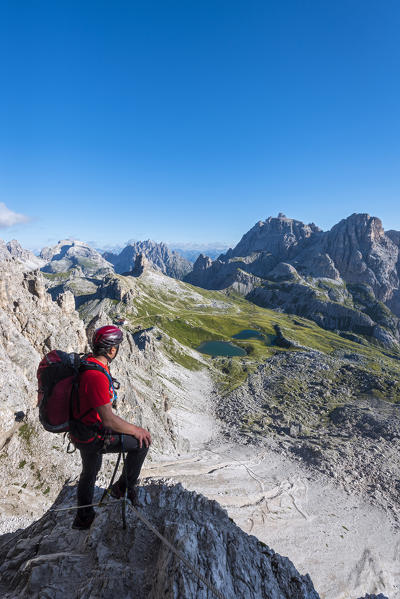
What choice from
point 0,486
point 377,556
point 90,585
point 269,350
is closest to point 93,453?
point 90,585

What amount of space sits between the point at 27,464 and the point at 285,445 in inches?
2201

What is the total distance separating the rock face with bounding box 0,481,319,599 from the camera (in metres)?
7.89

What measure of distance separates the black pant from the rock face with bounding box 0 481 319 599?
1.36 metres

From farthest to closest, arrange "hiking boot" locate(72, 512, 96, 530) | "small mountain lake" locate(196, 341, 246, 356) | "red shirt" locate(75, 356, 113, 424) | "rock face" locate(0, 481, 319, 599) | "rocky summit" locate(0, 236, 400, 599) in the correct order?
"small mountain lake" locate(196, 341, 246, 356)
"hiking boot" locate(72, 512, 96, 530)
"rocky summit" locate(0, 236, 400, 599)
"rock face" locate(0, 481, 319, 599)
"red shirt" locate(75, 356, 113, 424)

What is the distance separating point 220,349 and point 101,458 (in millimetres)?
160816

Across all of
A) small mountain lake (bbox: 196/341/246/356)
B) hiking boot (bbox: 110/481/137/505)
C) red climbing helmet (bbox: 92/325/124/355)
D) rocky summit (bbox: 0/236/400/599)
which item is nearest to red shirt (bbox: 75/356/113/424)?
red climbing helmet (bbox: 92/325/124/355)

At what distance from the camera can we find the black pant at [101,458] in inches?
320

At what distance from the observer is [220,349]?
546 ft

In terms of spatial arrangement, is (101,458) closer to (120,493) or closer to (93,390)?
(120,493)

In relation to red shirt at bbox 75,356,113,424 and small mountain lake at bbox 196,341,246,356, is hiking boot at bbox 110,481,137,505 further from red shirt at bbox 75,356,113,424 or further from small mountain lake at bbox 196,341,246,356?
small mountain lake at bbox 196,341,246,356

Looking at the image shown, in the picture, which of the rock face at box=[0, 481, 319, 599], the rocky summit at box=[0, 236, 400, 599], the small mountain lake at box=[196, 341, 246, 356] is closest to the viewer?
the rock face at box=[0, 481, 319, 599]

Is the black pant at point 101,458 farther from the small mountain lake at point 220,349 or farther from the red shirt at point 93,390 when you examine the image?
the small mountain lake at point 220,349

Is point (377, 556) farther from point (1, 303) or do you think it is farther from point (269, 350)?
point (269, 350)

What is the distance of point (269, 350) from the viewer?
167250 mm
